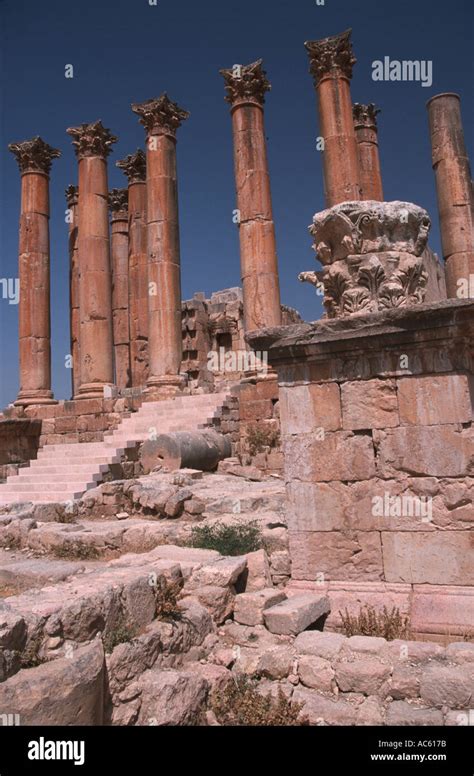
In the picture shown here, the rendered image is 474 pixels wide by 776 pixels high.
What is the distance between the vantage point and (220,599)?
4816 millimetres

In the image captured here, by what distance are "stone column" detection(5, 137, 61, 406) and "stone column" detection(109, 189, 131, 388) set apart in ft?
16.7

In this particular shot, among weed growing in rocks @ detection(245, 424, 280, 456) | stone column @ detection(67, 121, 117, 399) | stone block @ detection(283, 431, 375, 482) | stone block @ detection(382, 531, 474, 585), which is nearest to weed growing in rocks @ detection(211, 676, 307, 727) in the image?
stone block @ detection(382, 531, 474, 585)

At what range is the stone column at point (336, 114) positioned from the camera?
52.2 feet

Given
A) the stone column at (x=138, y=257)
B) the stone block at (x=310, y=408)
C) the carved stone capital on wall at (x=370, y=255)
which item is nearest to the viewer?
the stone block at (x=310, y=408)

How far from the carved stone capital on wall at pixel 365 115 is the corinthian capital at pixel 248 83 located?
357 centimetres

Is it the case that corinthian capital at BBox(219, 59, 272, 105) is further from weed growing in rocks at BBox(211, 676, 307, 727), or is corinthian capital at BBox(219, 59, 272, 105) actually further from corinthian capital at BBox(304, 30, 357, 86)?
weed growing in rocks at BBox(211, 676, 307, 727)

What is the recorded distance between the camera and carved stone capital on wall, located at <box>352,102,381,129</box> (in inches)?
754

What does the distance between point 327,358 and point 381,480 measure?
3.84 feet

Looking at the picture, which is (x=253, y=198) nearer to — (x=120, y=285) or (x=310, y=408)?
(x=120, y=285)

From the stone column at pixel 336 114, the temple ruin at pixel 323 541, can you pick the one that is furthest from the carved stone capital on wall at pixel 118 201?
the temple ruin at pixel 323 541

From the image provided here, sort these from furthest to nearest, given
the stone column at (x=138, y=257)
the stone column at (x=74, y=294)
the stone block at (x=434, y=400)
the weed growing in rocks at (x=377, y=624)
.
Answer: the stone column at (x=74, y=294) < the stone column at (x=138, y=257) < the stone block at (x=434, y=400) < the weed growing in rocks at (x=377, y=624)

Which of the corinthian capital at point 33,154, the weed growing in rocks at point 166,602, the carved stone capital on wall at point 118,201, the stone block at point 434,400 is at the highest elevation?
the carved stone capital on wall at point 118,201

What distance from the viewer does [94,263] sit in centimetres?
1845

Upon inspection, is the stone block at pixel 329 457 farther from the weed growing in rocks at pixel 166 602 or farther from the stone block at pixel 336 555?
the weed growing in rocks at pixel 166 602
